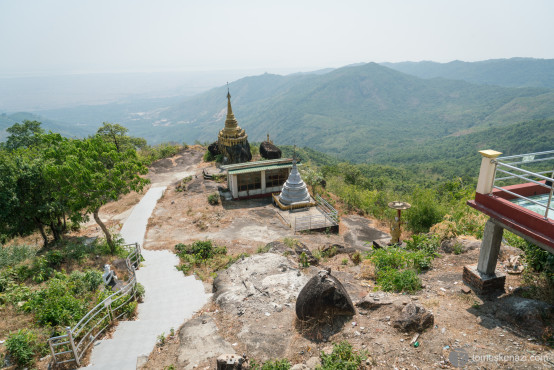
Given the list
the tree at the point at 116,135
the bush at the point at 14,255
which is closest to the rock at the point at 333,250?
the bush at the point at 14,255

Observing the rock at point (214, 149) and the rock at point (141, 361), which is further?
the rock at point (214, 149)

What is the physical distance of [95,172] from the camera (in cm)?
1366

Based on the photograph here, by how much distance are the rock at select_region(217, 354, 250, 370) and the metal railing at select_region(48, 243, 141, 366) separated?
3.70 metres

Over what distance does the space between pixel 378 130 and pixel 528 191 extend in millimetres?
192318

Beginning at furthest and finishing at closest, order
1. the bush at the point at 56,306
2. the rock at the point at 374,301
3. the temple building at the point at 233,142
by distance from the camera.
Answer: the temple building at the point at 233,142 < the bush at the point at 56,306 < the rock at the point at 374,301

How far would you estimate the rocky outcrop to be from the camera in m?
31.1

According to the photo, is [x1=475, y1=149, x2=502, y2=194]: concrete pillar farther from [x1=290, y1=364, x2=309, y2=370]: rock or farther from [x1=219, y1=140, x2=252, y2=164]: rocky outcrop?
[x1=219, y1=140, x2=252, y2=164]: rocky outcrop

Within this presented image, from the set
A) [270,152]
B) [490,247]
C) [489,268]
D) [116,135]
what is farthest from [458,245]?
[116,135]

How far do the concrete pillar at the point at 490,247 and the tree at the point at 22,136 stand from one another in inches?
1321

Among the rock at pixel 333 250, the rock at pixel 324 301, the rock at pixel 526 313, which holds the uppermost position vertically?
the rock at pixel 526 313

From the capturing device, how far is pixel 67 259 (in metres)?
13.8

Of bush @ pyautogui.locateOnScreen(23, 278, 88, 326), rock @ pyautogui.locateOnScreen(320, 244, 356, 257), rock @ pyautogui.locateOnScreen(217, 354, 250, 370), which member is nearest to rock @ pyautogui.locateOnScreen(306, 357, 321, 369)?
rock @ pyautogui.locateOnScreen(217, 354, 250, 370)

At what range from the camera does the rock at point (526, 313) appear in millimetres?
7121

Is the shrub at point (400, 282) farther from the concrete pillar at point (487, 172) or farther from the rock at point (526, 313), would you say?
the concrete pillar at point (487, 172)
